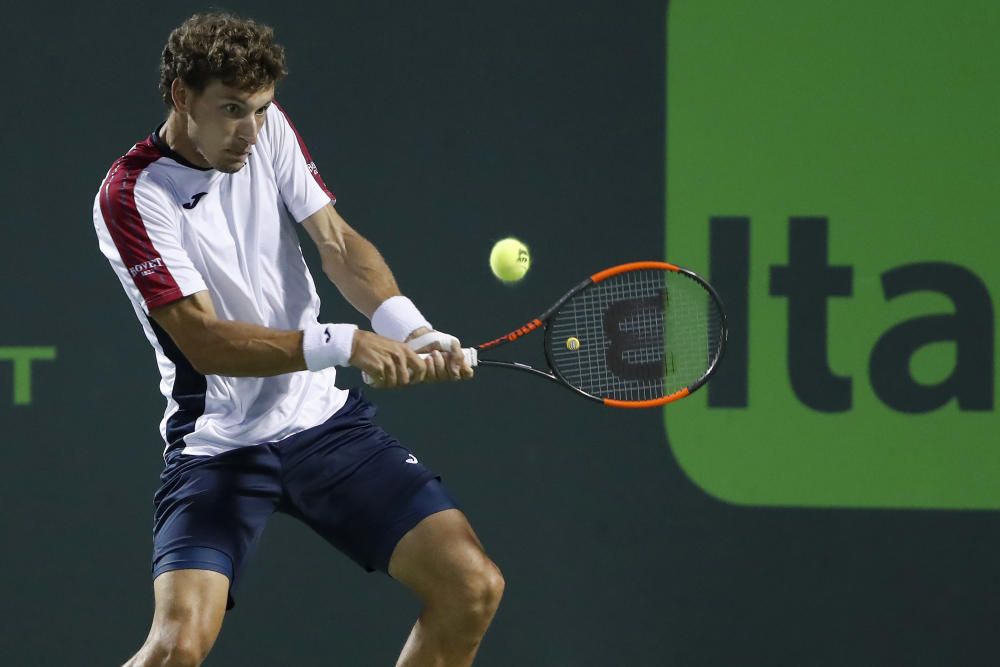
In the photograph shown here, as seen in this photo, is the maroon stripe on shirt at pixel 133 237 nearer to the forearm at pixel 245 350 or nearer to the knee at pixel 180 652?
the forearm at pixel 245 350

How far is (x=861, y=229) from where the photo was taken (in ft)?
12.2

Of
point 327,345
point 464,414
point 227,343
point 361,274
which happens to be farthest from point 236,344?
point 464,414

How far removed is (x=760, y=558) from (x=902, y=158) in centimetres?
115

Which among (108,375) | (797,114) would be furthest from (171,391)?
(797,114)

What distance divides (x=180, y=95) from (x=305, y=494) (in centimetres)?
86

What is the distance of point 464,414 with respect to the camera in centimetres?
386

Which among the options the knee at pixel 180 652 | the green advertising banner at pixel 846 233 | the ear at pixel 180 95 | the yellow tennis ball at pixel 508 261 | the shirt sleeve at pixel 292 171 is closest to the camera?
the knee at pixel 180 652

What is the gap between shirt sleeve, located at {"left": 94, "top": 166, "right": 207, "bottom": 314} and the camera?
8.89 ft

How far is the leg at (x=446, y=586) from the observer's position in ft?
9.21

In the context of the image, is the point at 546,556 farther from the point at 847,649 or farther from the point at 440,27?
the point at 440,27

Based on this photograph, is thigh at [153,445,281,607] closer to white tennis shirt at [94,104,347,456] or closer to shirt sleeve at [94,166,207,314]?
white tennis shirt at [94,104,347,456]

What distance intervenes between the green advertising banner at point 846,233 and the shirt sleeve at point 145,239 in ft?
4.93

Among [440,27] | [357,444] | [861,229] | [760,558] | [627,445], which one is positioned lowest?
[760,558]

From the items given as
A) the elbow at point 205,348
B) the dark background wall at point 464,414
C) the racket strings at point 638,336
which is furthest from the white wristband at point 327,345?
the dark background wall at point 464,414
